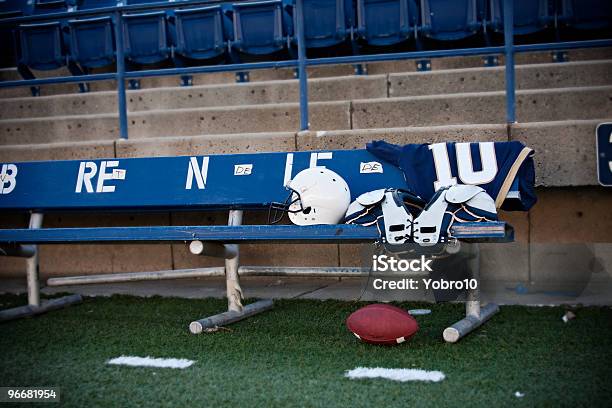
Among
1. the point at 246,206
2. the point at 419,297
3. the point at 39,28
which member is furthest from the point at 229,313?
the point at 39,28

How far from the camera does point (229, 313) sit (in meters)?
3.83

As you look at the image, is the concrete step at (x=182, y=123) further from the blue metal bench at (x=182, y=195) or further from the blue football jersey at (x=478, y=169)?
the blue football jersey at (x=478, y=169)

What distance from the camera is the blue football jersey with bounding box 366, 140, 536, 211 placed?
3613 millimetres

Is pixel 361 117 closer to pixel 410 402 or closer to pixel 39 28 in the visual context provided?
pixel 410 402

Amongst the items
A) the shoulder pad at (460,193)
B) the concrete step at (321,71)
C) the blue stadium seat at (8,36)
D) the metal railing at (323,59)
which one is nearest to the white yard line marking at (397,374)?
the shoulder pad at (460,193)

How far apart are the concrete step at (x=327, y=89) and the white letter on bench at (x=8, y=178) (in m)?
2.19

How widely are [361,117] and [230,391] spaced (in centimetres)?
285

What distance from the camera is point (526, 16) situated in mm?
6328

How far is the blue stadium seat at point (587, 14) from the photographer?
591 centimetres

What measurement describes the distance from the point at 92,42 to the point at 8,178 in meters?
3.02

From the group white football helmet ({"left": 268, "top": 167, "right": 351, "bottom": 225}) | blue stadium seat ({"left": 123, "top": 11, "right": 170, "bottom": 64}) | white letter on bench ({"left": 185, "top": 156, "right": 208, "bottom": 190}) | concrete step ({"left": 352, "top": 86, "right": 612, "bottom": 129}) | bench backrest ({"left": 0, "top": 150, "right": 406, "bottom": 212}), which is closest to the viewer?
white football helmet ({"left": 268, "top": 167, "right": 351, "bottom": 225})

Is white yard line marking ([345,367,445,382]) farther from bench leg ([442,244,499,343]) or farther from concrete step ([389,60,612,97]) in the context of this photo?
concrete step ([389,60,612,97])

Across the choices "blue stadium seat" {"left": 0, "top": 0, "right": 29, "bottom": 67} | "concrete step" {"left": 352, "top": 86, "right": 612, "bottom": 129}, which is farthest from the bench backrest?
"blue stadium seat" {"left": 0, "top": 0, "right": 29, "bottom": 67}

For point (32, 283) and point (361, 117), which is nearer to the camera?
point (32, 283)
